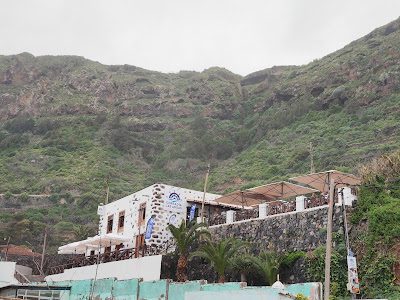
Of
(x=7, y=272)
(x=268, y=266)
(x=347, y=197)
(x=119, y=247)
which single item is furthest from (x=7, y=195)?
(x=347, y=197)

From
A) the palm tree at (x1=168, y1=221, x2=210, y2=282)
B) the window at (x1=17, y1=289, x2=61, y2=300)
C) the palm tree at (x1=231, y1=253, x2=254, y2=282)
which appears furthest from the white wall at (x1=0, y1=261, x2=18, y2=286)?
the palm tree at (x1=231, y1=253, x2=254, y2=282)

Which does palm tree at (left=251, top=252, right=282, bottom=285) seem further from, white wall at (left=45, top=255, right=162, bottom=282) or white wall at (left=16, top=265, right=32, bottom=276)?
white wall at (left=16, top=265, right=32, bottom=276)

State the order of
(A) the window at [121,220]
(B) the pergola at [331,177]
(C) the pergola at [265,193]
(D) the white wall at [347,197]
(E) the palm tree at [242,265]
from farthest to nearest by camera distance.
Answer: (A) the window at [121,220] → (C) the pergola at [265,193] → (B) the pergola at [331,177] → (E) the palm tree at [242,265] → (D) the white wall at [347,197]

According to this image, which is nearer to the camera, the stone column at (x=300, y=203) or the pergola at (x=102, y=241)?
the stone column at (x=300, y=203)

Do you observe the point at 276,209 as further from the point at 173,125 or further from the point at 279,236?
the point at 173,125

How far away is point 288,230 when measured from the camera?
2412 centimetres

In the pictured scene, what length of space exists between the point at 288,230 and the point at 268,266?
2.51 meters

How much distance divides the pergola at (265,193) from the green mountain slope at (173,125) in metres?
16.6

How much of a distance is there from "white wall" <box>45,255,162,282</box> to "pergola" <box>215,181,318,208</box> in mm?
6025

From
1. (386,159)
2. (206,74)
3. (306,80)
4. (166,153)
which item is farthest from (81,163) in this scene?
(386,159)

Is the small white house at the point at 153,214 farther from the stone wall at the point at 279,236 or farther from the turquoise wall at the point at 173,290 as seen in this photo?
the turquoise wall at the point at 173,290

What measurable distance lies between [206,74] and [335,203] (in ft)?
306

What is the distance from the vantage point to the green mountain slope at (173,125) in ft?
200

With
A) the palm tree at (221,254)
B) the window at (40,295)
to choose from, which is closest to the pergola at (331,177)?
the palm tree at (221,254)
